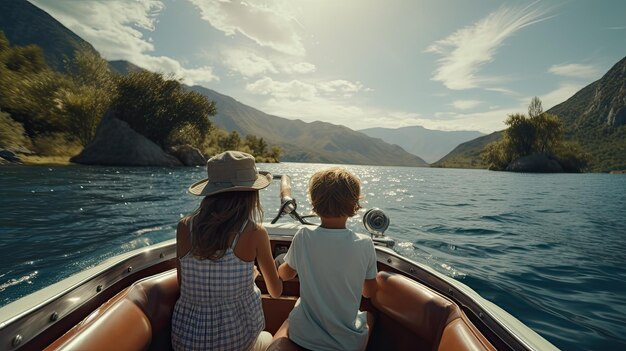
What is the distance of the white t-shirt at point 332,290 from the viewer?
182 centimetres

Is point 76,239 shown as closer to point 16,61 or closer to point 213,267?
point 213,267

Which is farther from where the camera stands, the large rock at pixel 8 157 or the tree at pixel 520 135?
the tree at pixel 520 135

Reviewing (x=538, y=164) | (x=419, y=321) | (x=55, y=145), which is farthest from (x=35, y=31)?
(x=419, y=321)

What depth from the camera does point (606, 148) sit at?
99062mm

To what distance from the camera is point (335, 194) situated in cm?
186

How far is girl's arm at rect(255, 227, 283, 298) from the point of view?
1.93 m

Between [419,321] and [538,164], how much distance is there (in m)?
70.0

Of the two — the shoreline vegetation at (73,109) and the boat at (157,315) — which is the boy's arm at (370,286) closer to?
the boat at (157,315)

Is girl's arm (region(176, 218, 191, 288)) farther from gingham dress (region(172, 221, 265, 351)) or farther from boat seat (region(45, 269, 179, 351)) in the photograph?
boat seat (region(45, 269, 179, 351))

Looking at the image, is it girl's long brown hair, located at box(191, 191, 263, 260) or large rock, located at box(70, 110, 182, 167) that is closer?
girl's long brown hair, located at box(191, 191, 263, 260)

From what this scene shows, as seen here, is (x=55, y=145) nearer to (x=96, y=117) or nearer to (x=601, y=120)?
(x=96, y=117)

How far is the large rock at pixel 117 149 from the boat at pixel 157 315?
1318 inches

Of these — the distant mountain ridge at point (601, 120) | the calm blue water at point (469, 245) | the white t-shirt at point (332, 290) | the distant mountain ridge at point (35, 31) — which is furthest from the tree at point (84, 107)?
the distant mountain ridge at point (35, 31)

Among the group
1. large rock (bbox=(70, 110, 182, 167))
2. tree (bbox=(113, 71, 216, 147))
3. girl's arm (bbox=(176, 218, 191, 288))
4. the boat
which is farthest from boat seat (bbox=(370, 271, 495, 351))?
tree (bbox=(113, 71, 216, 147))
